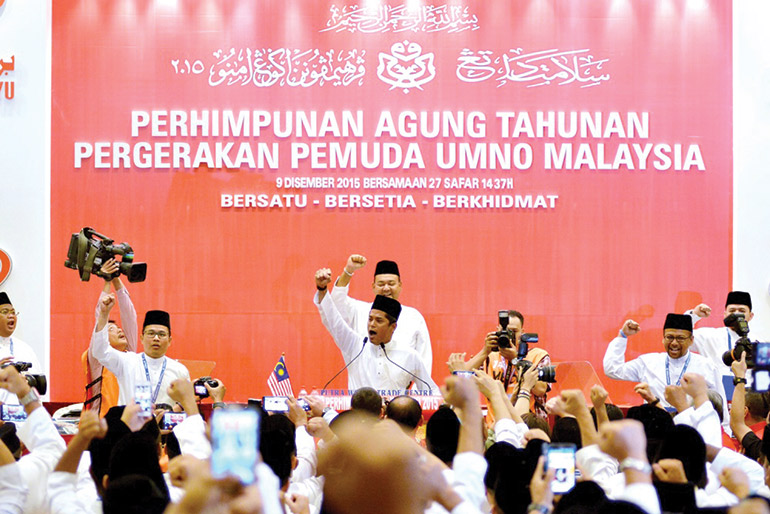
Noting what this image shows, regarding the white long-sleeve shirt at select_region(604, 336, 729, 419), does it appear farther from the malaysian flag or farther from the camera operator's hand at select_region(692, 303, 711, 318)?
the malaysian flag

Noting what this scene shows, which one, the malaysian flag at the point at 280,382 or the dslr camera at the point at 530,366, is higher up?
the dslr camera at the point at 530,366

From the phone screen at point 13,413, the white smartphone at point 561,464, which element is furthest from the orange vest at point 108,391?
the white smartphone at point 561,464

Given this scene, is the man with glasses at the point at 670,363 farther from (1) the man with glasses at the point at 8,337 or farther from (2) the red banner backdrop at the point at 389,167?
(1) the man with glasses at the point at 8,337

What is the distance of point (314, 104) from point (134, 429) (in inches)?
170

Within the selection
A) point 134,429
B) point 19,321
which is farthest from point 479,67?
point 134,429

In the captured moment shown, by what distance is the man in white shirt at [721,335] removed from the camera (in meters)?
6.27

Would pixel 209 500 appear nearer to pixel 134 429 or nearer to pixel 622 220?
pixel 134 429

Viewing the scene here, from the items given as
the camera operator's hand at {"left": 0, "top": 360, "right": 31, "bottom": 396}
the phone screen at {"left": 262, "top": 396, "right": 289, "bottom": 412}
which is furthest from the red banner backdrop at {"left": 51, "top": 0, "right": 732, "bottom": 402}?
the camera operator's hand at {"left": 0, "top": 360, "right": 31, "bottom": 396}

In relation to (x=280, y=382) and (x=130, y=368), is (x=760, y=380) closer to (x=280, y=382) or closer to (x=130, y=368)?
(x=130, y=368)

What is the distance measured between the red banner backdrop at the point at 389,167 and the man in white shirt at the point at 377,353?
1.60m

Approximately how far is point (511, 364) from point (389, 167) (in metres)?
2.26

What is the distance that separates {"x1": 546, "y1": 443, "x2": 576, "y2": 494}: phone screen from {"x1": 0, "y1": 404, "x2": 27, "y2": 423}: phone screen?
2.94 meters

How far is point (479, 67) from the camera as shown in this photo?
6957mm

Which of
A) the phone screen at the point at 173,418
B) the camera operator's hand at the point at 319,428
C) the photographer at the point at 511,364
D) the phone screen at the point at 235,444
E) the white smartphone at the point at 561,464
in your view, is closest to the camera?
the phone screen at the point at 235,444
